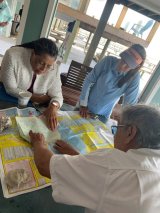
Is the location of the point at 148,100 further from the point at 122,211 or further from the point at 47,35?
the point at 122,211

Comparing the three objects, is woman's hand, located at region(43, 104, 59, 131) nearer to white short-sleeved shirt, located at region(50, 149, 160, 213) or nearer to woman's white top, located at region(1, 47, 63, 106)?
woman's white top, located at region(1, 47, 63, 106)

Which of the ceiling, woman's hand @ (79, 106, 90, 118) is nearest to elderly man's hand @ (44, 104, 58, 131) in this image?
woman's hand @ (79, 106, 90, 118)

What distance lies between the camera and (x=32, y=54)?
1.41m

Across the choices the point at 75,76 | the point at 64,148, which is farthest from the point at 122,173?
the point at 75,76

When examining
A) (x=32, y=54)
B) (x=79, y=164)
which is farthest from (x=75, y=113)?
(x=79, y=164)

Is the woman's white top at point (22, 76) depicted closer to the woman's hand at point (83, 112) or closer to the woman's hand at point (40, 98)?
the woman's hand at point (40, 98)

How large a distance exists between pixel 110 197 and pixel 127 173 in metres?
0.10

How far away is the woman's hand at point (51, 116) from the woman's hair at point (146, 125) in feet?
2.02

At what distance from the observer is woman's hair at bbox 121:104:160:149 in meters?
0.70

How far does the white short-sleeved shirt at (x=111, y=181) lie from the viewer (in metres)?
0.58

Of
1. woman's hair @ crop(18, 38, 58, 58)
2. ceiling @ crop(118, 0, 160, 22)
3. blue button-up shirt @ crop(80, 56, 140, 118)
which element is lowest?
blue button-up shirt @ crop(80, 56, 140, 118)

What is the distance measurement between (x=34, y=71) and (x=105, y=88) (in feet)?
2.19

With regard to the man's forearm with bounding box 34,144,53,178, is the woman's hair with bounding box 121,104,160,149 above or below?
above

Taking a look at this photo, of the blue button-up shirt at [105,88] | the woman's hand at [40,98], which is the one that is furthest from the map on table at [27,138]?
the blue button-up shirt at [105,88]
